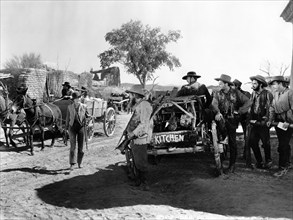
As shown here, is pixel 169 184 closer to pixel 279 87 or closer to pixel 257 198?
pixel 257 198

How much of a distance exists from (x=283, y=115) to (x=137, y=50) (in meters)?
45.1

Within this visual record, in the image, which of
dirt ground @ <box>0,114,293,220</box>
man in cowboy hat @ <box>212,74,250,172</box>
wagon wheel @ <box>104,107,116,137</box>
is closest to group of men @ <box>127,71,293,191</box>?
man in cowboy hat @ <box>212,74,250,172</box>

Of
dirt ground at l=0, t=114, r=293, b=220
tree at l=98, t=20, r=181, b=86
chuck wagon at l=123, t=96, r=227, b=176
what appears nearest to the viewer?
dirt ground at l=0, t=114, r=293, b=220

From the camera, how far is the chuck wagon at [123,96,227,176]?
7.16 meters

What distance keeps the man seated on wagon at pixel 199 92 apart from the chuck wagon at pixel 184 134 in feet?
0.36

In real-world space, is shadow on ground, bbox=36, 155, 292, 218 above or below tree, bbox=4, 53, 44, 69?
below

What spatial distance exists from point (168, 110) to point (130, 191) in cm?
269

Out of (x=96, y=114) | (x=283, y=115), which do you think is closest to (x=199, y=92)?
(x=283, y=115)

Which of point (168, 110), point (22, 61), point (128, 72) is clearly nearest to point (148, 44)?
point (128, 72)

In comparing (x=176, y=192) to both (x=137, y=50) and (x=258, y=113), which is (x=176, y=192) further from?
(x=137, y=50)

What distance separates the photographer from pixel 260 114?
24.5 ft

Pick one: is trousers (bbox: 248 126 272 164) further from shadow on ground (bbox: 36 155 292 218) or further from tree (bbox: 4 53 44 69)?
tree (bbox: 4 53 44 69)

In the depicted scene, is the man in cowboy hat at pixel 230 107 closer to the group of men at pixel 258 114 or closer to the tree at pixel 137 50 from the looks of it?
the group of men at pixel 258 114

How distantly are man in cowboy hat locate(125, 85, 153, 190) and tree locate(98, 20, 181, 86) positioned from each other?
44.7 metres
